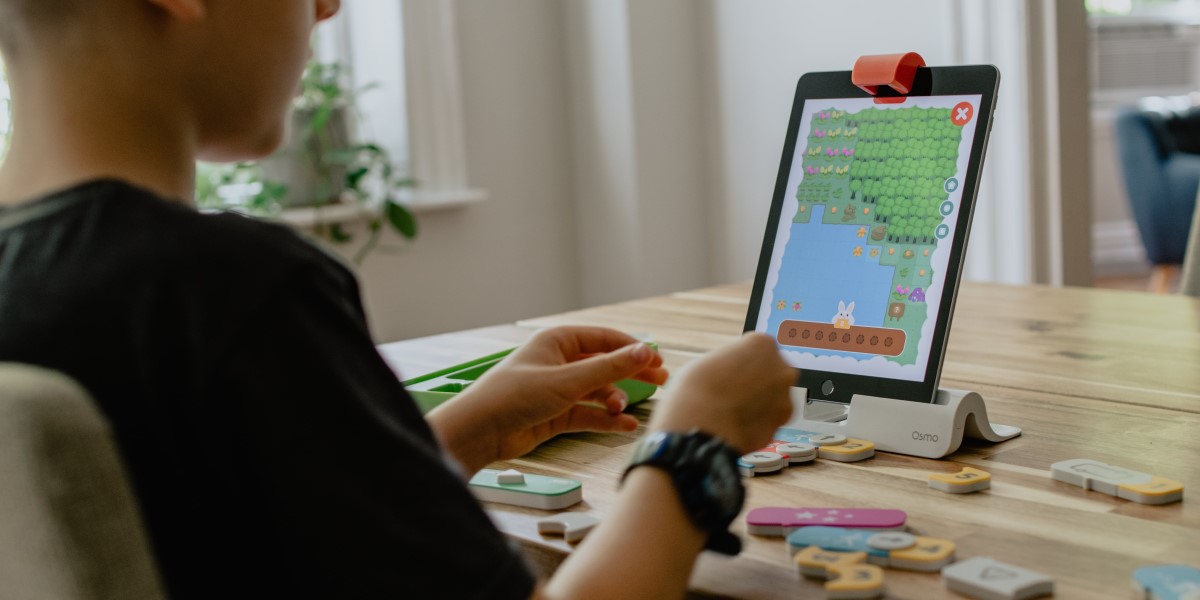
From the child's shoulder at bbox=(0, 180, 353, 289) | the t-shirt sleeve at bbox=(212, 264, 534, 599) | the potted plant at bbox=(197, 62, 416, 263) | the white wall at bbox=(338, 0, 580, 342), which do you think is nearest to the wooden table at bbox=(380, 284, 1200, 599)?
the t-shirt sleeve at bbox=(212, 264, 534, 599)

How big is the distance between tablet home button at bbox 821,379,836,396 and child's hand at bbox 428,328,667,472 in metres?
0.18

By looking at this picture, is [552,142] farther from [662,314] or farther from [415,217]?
[662,314]

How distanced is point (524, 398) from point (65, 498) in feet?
1.53

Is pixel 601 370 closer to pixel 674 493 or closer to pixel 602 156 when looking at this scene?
pixel 674 493

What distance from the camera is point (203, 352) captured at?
57 cm

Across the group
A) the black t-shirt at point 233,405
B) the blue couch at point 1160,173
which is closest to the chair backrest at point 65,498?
the black t-shirt at point 233,405

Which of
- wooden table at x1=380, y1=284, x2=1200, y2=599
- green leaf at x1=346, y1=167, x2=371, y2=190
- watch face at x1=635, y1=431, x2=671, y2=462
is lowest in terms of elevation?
wooden table at x1=380, y1=284, x2=1200, y2=599

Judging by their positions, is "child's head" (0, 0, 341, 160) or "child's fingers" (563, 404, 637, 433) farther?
"child's fingers" (563, 404, 637, 433)

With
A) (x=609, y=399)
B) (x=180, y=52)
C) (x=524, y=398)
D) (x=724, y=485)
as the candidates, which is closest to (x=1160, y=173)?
(x=609, y=399)

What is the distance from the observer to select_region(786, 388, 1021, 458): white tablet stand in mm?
1021

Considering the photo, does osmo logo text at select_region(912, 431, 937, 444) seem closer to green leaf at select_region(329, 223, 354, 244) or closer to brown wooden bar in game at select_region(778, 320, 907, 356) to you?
brown wooden bar in game at select_region(778, 320, 907, 356)

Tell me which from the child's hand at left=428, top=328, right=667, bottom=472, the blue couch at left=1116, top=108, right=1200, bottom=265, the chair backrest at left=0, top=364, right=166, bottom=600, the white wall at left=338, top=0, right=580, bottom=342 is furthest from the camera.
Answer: the blue couch at left=1116, top=108, right=1200, bottom=265

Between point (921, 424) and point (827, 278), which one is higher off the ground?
point (827, 278)

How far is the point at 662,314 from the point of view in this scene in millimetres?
1773
